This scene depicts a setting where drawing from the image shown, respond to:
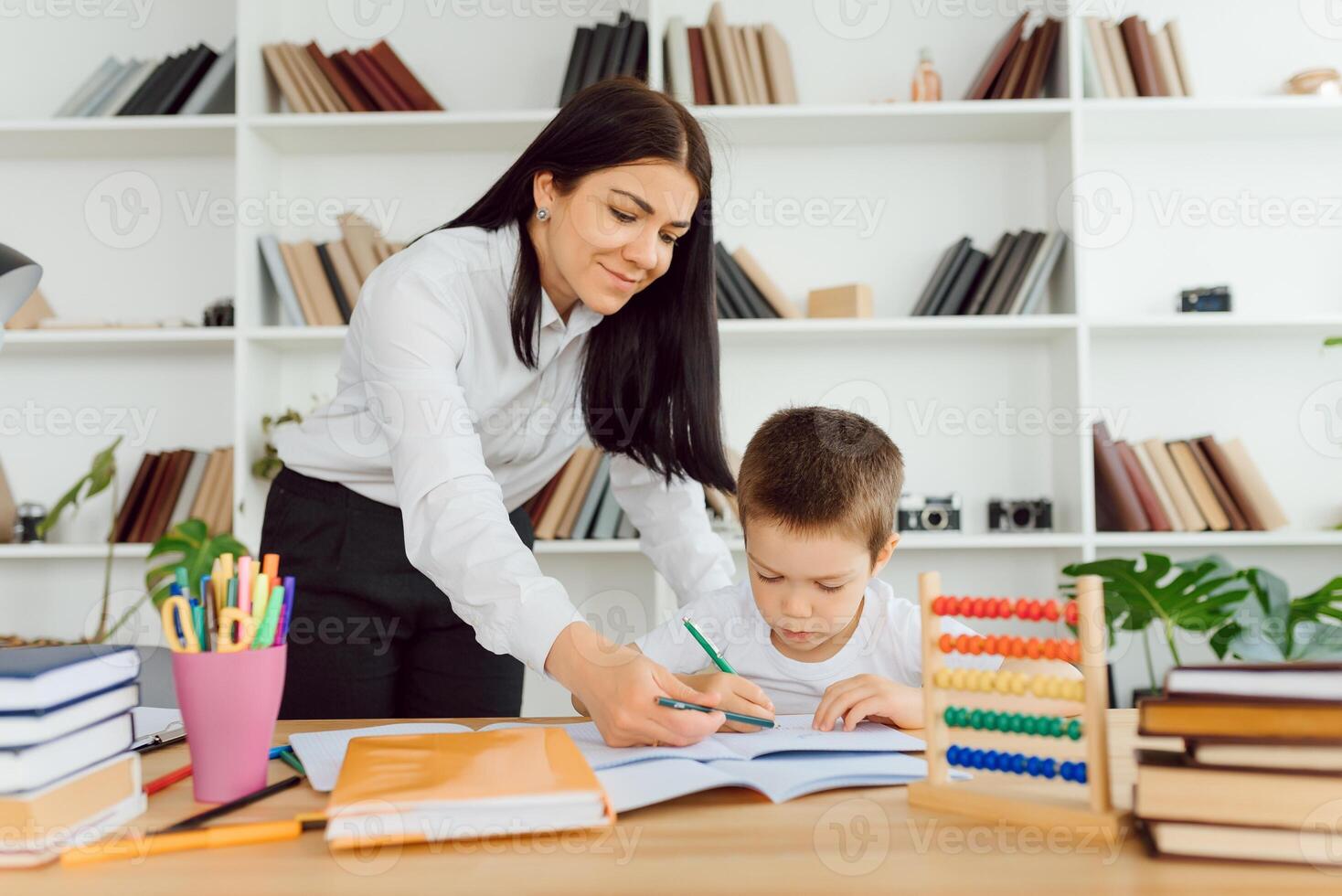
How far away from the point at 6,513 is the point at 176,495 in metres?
0.54

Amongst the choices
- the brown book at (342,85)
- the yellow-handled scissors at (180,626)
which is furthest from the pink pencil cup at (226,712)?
the brown book at (342,85)

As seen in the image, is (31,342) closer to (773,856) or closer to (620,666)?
(620,666)

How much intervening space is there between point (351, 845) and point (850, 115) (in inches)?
99.7

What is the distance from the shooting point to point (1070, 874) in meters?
0.69

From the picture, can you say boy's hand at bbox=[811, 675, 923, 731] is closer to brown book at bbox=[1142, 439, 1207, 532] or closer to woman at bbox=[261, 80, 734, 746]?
woman at bbox=[261, 80, 734, 746]

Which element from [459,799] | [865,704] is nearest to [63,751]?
[459,799]

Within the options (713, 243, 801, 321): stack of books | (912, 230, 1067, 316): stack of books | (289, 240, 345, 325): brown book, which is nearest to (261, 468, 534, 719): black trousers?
(289, 240, 345, 325): brown book

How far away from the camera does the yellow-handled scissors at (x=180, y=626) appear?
0.82 meters

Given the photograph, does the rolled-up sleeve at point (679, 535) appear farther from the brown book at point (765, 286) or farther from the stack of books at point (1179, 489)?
the stack of books at point (1179, 489)

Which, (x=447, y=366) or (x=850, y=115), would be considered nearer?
(x=447, y=366)

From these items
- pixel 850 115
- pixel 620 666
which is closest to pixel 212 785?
pixel 620 666

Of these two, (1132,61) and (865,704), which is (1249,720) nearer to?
(865,704)

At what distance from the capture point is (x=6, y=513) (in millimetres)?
3098

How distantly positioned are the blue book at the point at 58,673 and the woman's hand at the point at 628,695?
384mm
